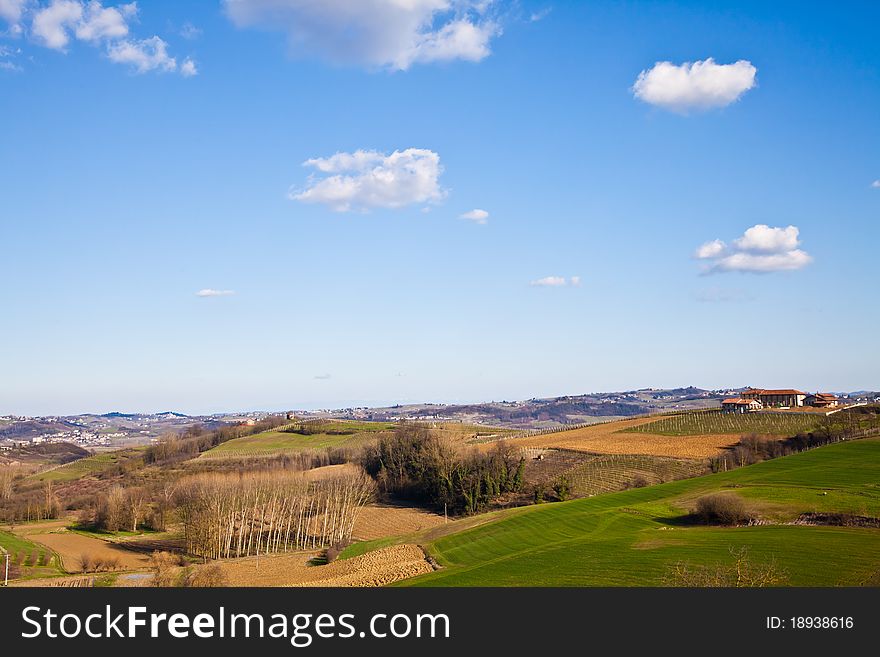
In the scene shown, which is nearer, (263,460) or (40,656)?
(40,656)

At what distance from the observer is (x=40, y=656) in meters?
23.4

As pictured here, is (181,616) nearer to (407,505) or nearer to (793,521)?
(793,521)

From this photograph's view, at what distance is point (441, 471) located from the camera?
93312mm

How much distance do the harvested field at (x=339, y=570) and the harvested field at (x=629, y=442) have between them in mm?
51942

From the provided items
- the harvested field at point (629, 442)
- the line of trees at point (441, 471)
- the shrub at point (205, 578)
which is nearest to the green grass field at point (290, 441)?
the line of trees at point (441, 471)

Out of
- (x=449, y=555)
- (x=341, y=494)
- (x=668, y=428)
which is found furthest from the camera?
(x=668, y=428)

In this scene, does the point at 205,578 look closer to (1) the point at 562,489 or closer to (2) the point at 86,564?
(2) the point at 86,564

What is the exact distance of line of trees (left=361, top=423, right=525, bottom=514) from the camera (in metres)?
91.7

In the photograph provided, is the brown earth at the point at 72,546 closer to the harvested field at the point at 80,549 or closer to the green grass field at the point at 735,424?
the harvested field at the point at 80,549

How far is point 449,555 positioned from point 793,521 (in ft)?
74.9

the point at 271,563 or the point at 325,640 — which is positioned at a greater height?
the point at 325,640

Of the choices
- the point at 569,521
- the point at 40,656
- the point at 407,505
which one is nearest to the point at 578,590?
the point at 40,656

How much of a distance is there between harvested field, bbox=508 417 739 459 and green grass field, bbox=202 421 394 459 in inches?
1517

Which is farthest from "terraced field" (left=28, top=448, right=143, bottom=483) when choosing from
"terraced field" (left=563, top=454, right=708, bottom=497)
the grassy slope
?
the grassy slope
